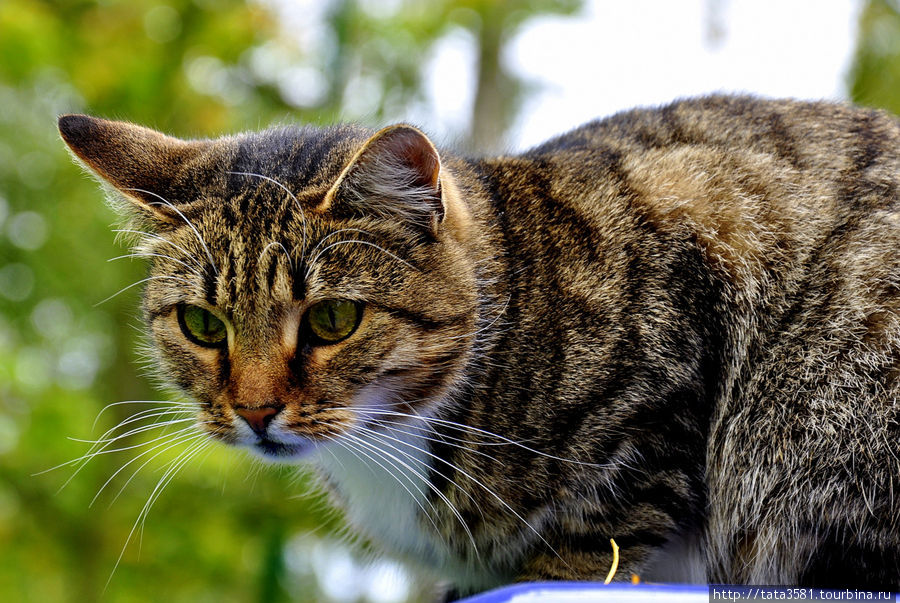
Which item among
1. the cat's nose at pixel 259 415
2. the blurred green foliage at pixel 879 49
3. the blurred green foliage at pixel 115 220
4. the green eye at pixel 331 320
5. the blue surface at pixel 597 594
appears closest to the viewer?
the blue surface at pixel 597 594

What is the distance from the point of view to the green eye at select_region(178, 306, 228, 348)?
227 cm

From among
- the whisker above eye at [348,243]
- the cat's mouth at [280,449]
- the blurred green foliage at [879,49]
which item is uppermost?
the blurred green foliage at [879,49]

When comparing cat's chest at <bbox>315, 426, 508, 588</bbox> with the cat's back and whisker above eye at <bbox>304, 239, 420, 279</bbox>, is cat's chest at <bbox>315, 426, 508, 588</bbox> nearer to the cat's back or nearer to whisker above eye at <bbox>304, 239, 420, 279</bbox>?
whisker above eye at <bbox>304, 239, 420, 279</bbox>

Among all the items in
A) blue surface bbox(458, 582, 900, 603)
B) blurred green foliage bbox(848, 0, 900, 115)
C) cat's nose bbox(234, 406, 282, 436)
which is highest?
blurred green foliage bbox(848, 0, 900, 115)

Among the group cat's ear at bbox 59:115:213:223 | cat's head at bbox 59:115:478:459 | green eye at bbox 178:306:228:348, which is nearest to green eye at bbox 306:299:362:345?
cat's head at bbox 59:115:478:459

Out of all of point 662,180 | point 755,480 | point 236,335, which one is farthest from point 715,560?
point 236,335

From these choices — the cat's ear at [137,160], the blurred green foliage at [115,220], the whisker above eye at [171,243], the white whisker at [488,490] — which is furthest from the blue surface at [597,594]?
the blurred green foliage at [115,220]

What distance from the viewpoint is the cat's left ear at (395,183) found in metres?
2.12

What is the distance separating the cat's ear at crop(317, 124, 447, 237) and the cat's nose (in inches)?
22.0

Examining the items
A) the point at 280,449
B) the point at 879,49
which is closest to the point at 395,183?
the point at 280,449

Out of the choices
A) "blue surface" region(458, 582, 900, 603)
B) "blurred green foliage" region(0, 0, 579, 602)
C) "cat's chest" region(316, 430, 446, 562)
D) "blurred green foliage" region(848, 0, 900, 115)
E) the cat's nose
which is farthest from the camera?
"blurred green foliage" region(848, 0, 900, 115)

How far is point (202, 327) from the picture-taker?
2311mm

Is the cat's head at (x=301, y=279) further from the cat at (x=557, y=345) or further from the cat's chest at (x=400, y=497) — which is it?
the cat's chest at (x=400, y=497)

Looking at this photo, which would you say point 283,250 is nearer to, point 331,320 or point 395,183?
point 331,320
